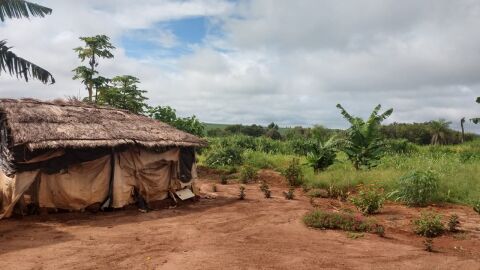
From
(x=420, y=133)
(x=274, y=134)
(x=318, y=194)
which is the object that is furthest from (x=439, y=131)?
(x=318, y=194)

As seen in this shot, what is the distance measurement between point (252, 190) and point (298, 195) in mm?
1763

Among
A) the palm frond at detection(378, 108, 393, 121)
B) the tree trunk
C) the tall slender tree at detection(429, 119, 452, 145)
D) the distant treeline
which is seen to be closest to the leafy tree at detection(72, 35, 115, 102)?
the tree trunk

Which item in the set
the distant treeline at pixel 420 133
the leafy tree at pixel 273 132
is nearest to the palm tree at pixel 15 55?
the distant treeline at pixel 420 133

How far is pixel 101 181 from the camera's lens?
10914mm

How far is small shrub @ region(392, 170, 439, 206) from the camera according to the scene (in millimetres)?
12195

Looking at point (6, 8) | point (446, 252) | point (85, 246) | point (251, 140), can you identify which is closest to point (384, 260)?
point (446, 252)

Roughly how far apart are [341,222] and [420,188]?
4.10m

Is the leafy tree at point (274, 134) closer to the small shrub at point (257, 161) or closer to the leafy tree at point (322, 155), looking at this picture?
the small shrub at point (257, 161)

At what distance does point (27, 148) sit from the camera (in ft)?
32.0

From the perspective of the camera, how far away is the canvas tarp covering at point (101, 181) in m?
9.88

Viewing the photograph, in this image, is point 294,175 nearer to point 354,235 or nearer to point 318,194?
point 318,194

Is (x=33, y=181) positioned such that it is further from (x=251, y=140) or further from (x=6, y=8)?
(x=251, y=140)

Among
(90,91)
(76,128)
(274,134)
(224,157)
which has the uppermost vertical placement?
(90,91)

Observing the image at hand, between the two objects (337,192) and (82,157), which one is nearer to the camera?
(82,157)
